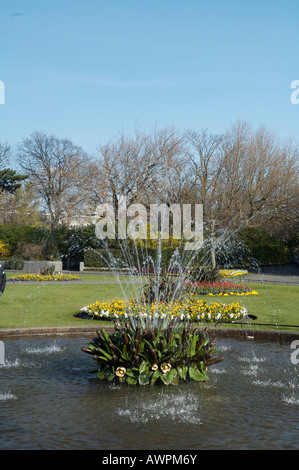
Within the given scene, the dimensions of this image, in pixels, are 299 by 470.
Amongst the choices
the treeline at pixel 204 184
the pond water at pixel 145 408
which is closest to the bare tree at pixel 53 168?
the treeline at pixel 204 184

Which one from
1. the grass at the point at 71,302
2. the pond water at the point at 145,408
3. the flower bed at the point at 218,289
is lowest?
the pond water at the point at 145,408

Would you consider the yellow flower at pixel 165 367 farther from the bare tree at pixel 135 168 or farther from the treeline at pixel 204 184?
the bare tree at pixel 135 168

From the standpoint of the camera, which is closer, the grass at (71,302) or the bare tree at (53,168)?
the grass at (71,302)

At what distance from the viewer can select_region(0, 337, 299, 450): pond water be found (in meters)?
5.71

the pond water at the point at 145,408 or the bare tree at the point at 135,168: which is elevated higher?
the bare tree at the point at 135,168

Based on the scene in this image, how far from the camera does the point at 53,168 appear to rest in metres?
56.6

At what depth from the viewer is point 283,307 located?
16.6m

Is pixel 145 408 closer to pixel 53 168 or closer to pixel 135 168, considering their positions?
pixel 135 168

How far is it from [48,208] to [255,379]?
48983 millimetres

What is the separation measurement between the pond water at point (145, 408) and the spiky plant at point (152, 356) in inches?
6.6

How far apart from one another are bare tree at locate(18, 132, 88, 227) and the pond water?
44208 mm

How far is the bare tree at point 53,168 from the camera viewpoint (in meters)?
53.8

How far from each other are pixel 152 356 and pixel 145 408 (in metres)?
1.04

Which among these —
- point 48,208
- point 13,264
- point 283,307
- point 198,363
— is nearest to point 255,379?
point 198,363
